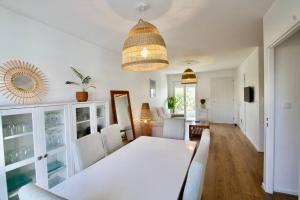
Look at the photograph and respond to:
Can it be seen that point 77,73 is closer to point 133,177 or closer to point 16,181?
point 16,181

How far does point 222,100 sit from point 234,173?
183 inches

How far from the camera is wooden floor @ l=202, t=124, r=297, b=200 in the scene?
2084 millimetres

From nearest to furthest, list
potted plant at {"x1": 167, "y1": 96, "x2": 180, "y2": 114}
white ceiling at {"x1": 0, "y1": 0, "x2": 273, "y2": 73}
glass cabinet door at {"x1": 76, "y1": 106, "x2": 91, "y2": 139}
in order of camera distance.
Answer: white ceiling at {"x1": 0, "y1": 0, "x2": 273, "y2": 73}, glass cabinet door at {"x1": 76, "y1": 106, "x2": 91, "y2": 139}, potted plant at {"x1": 167, "y1": 96, "x2": 180, "y2": 114}

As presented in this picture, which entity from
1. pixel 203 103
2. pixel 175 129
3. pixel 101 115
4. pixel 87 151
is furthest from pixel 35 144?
pixel 203 103

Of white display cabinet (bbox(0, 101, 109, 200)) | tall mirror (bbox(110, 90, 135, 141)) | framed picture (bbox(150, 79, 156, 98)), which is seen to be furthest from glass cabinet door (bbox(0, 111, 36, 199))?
framed picture (bbox(150, 79, 156, 98))

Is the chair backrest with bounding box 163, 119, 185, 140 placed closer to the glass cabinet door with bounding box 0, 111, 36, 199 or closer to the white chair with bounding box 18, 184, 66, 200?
the glass cabinet door with bounding box 0, 111, 36, 199

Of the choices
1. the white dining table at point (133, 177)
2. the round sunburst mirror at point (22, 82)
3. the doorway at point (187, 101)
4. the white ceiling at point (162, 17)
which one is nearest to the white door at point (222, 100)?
the doorway at point (187, 101)

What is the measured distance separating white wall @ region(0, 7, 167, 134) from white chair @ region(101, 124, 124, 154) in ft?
2.98

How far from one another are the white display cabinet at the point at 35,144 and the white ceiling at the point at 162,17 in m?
1.15

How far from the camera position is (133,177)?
1.30 m

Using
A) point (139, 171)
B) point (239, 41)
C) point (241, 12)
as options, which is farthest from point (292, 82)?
point (139, 171)

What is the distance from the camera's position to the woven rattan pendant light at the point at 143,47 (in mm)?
1350

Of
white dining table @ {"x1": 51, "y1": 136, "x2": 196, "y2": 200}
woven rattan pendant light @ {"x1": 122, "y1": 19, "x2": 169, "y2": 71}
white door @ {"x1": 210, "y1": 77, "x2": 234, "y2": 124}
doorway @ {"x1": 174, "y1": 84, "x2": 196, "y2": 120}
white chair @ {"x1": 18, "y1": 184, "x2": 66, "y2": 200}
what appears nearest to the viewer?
white chair @ {"x1": 18, "y1": 184, "x2": 66, "y2": 200}

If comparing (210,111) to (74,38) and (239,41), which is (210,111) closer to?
(239,41)
